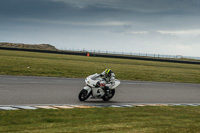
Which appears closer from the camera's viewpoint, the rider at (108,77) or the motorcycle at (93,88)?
the motorcycle at (93,88)

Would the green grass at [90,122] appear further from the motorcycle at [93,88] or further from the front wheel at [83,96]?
the front wheel at [83,96]

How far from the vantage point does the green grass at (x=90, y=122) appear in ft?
23.1

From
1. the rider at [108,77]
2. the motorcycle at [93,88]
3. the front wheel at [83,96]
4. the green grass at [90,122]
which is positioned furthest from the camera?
the rider at [108,77]

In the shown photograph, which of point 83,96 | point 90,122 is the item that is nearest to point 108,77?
point 83,96

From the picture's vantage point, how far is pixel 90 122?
8.13 metres

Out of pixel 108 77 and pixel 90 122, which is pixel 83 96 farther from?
pixel 90 122

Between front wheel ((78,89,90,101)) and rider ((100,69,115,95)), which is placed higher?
rider ((100,69,115,95))

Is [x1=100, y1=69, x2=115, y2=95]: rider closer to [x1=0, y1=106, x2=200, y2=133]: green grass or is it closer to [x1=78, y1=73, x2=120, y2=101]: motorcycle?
[x1=78, y1=73, x2=120, y2=101]: motorcycle

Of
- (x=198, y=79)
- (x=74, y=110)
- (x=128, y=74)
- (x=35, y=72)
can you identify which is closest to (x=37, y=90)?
(x=74, y=110)

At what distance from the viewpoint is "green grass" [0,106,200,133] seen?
705cm

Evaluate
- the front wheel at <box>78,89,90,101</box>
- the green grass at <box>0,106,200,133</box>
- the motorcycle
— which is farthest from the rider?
the green grass at <box>0,106,200,133</box>

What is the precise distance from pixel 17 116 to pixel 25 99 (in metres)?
3.82

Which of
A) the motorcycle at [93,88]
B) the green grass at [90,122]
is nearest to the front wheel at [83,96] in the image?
the motorcycle at [93,88]

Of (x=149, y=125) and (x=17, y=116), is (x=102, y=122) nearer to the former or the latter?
(x=149, y=125)
